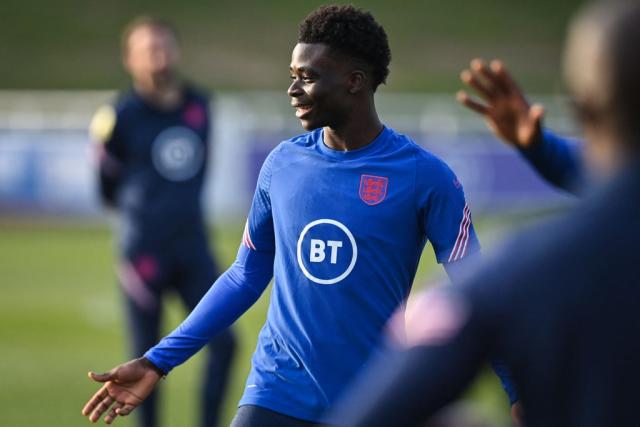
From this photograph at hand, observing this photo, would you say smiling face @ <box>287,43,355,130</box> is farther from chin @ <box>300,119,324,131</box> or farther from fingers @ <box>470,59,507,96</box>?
fingers @ <box>470,59,507,96</box>

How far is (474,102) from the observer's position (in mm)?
4293

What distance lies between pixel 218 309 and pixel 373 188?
2.06 ft

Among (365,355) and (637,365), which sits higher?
(637,365)

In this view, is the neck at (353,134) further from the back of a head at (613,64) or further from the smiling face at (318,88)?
the back of a head at (613,64)

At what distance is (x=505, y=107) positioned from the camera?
4.27 meters

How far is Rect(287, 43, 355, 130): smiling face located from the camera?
441cm

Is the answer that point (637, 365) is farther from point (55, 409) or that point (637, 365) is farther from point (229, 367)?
point (55, 409)

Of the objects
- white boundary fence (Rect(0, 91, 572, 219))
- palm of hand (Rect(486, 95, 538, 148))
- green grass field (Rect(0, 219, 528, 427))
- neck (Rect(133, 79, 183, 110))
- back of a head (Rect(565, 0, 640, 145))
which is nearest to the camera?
back of a head (Rect(565, 0, 640, 145))

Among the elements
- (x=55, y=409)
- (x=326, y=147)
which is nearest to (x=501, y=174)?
(x=55, y=409)

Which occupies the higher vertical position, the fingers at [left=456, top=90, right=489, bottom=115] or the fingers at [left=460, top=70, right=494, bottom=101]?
the fingers at [left=460, top=70, right=494, bottom=101]

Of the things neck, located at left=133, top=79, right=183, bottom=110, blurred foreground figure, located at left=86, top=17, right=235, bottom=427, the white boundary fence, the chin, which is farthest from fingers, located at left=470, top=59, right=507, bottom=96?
the white boundary fence

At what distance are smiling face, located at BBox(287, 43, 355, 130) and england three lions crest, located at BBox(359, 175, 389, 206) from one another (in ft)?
0.85

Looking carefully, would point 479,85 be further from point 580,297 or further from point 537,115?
point 580,297

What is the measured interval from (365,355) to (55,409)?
210 inches
